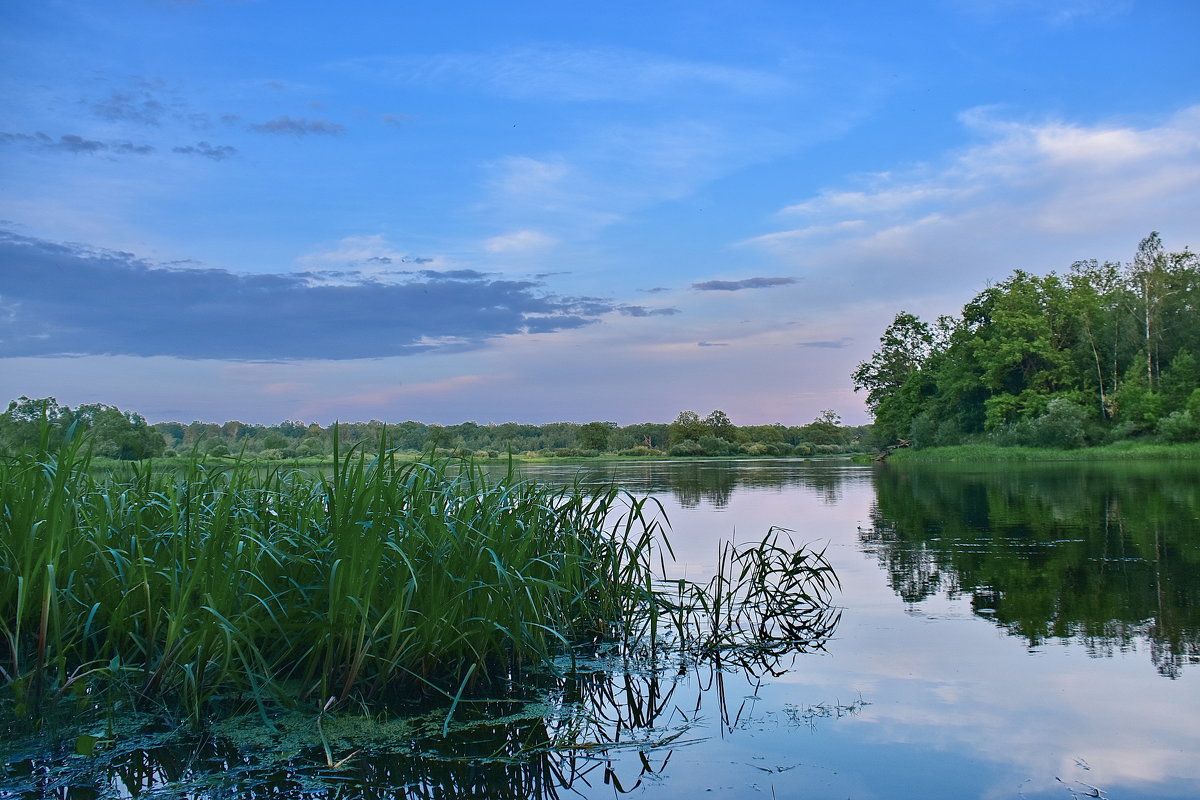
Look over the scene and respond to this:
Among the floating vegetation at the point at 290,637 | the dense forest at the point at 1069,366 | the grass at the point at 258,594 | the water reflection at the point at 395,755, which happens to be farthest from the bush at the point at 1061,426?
the water reflection at the point at 395,755

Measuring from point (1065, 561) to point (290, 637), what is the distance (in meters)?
7.97

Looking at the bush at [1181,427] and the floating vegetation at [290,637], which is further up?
the bush at [1181,427]

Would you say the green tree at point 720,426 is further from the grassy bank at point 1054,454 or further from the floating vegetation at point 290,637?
the floating vegetation at point 290,637

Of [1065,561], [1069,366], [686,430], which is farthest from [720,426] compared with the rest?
[1065,561]

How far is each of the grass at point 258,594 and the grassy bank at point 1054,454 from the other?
39.7 meters

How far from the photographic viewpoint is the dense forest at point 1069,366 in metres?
42.2

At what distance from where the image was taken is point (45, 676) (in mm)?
3488

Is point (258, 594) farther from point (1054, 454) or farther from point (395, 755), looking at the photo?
point (1054, 454)

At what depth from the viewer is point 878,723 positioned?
3.90m

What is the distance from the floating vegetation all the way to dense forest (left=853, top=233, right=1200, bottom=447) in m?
42.9

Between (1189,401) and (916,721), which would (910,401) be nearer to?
(1189,401)

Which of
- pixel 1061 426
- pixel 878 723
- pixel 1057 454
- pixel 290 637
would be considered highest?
pixel 1061 426

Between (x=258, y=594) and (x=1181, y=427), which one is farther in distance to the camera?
(x=1181, y=427)

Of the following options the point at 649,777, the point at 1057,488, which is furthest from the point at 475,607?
the point at 1057,488
